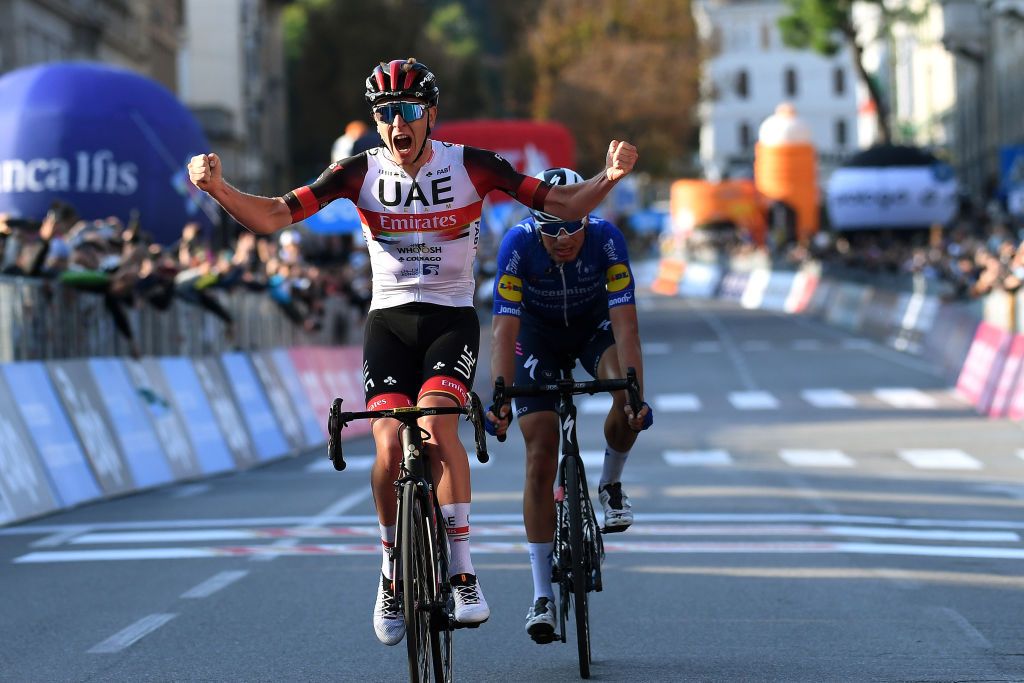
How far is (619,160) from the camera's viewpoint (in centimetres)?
817

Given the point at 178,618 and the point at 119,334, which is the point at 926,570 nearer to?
the point at 178,618

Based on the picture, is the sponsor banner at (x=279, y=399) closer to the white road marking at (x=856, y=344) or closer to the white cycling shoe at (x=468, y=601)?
the white cycling shoe at (x=468, y=601)

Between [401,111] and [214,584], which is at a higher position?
[401,111]

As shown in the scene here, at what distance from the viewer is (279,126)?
298 feet

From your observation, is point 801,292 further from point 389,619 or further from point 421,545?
point 421,545

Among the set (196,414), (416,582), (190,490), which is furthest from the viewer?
(196,414)

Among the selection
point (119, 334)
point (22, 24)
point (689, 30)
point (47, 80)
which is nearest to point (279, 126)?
point (689, 30)

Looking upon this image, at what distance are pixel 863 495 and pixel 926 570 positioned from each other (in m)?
5.47

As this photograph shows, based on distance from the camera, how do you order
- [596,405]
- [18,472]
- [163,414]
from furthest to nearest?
1. [596,405]
2. [163,414]
3. [18,472]

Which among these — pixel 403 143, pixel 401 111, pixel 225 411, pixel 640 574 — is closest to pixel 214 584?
pixel 640 574

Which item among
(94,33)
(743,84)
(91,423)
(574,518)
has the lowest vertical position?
(91,423)

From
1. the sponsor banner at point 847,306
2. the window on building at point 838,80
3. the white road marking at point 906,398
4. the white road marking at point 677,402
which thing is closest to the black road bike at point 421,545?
the white road marking at point 906,398

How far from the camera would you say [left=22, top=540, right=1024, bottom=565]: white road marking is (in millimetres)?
13797

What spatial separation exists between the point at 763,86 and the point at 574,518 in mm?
168005
